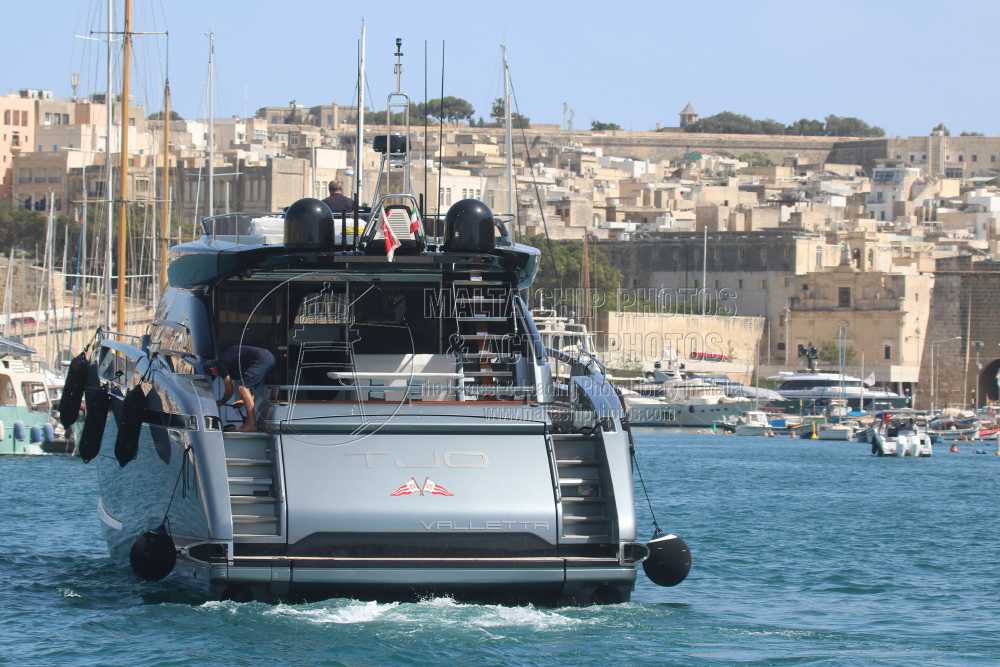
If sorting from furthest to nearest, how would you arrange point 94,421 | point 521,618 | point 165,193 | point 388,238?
1. point 165,193
2. point 94,421
3. point 388,238
4. point 521,618

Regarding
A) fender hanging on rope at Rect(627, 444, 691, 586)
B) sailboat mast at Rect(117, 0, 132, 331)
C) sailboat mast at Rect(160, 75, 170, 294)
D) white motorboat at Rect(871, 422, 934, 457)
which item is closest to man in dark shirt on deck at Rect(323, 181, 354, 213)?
fender hanging on rope at Rect(627, 444, 691, 586)

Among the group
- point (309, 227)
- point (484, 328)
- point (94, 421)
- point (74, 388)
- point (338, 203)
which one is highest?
point (338, 203)

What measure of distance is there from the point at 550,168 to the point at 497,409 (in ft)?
479

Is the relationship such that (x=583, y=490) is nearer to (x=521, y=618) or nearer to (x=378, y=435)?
(x=521, y=618)

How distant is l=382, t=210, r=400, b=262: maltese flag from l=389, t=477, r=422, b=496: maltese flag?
191 centimetres

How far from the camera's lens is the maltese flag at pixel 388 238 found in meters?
14.7

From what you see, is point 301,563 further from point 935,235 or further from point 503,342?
point 935,235

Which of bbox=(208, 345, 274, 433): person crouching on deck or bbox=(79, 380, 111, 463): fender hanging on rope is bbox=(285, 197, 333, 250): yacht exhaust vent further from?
bbox=(79, 380, 111, 463): fender hanging on rope

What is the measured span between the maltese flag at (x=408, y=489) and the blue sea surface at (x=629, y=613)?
696 millimetres

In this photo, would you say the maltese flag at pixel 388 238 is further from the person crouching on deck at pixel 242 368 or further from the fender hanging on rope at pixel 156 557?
the fender hanging on rope at pixel 156 557

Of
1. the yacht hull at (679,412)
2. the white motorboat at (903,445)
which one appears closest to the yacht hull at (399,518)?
the white motorboat at (903,445)

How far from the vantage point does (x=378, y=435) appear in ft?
45.2

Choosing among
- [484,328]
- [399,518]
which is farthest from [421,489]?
[484,328]

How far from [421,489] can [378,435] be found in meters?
0.55
